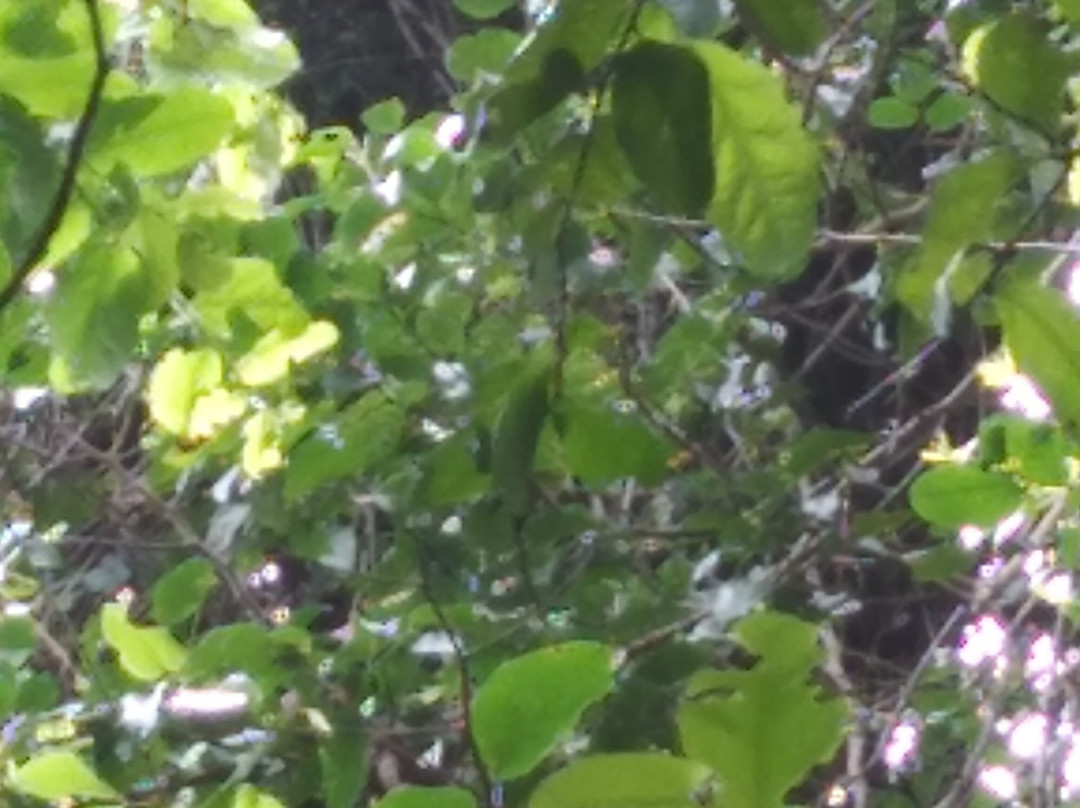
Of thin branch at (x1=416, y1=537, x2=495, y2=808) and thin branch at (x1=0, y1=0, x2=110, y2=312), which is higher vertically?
thin branch at (x1=0, y1=0, x2=110, y2=312)

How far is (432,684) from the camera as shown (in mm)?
1106

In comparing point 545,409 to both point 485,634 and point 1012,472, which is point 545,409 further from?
point 1012,472

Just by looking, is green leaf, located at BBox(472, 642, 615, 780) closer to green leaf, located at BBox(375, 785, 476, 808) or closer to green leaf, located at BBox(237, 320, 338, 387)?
green leaf, located at BBox(375, 785, 476, 808)

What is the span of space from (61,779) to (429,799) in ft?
1.18

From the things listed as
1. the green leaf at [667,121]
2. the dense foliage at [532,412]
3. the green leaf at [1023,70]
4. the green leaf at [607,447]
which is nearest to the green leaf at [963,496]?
the dense foliage at [532,412]

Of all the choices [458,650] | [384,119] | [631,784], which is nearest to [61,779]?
[458,650]

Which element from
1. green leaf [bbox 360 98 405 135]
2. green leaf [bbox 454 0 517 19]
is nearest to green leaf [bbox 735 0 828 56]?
green leaf [bbox 454 0 517 19]

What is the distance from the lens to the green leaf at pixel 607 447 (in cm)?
81

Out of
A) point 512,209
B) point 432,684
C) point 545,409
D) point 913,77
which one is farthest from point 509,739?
point 913,77

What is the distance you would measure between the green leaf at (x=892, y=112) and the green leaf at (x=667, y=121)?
2.62 ft

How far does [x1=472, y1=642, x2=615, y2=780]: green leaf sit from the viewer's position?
558 mm

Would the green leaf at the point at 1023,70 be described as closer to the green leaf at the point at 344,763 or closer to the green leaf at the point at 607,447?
the green leaf at the point at 607,447

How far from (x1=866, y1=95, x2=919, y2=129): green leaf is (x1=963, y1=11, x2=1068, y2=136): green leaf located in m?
0.68

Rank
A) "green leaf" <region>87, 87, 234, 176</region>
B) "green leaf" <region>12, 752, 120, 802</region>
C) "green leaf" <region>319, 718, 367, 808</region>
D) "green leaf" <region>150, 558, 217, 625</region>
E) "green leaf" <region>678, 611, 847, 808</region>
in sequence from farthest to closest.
Answer: "green leaf" <region>150, 558, 217, 625</region> < "green leaf" <region>319, 718, 367, 808</region> < "green leaf" <region>12, 752, 120, 802</region> < "green leaf" <region>87, 87, 234, 176</region> < "green leaf" <region>678, 611, 847, 808</region>
